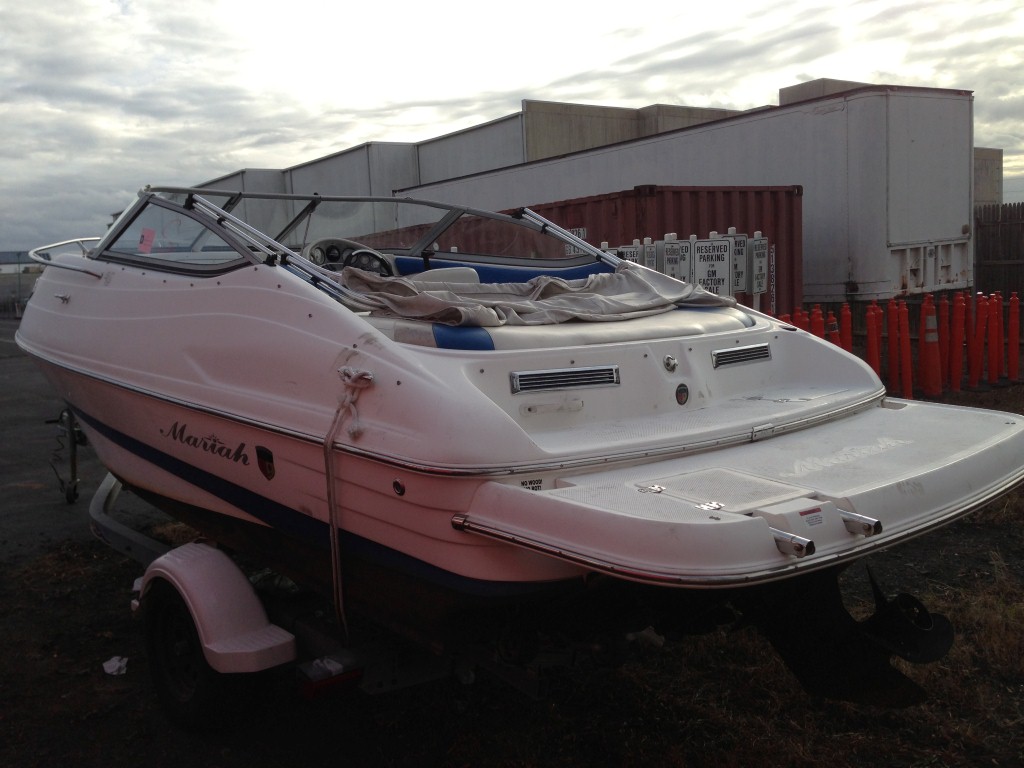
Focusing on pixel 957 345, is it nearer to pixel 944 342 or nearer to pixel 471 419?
pixel 944 342

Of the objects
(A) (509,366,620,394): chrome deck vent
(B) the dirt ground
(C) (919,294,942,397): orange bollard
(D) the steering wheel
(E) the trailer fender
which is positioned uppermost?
(D) the steering wheel

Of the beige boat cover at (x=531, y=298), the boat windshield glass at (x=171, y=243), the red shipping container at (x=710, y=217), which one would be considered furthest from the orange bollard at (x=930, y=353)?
the boat windshield glass at (x=171, y=243)

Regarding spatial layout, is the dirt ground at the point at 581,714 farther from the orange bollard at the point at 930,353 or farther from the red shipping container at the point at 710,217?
the red shipping container at the point at 710,217

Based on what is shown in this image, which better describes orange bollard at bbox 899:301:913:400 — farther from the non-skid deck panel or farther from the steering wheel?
the non-skid deck panel

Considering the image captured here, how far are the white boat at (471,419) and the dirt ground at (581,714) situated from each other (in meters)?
0.66

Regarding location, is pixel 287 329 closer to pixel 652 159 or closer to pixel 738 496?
pixel 738 496

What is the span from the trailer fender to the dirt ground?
1.01 feet

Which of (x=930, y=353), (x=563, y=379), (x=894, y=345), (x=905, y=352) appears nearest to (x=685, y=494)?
(x=563, y=379)

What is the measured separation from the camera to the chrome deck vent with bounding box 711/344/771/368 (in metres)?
3.45

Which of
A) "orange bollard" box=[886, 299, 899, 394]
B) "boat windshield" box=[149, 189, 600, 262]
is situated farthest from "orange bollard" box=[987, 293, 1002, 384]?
"boat windshield" box=[149, 189, 600, 262]

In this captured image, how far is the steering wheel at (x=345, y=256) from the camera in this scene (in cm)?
416

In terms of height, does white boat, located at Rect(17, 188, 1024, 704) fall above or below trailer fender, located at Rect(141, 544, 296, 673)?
above

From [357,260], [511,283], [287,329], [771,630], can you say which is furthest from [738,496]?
[357,260]

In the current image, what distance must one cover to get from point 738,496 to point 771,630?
70 centimetres
